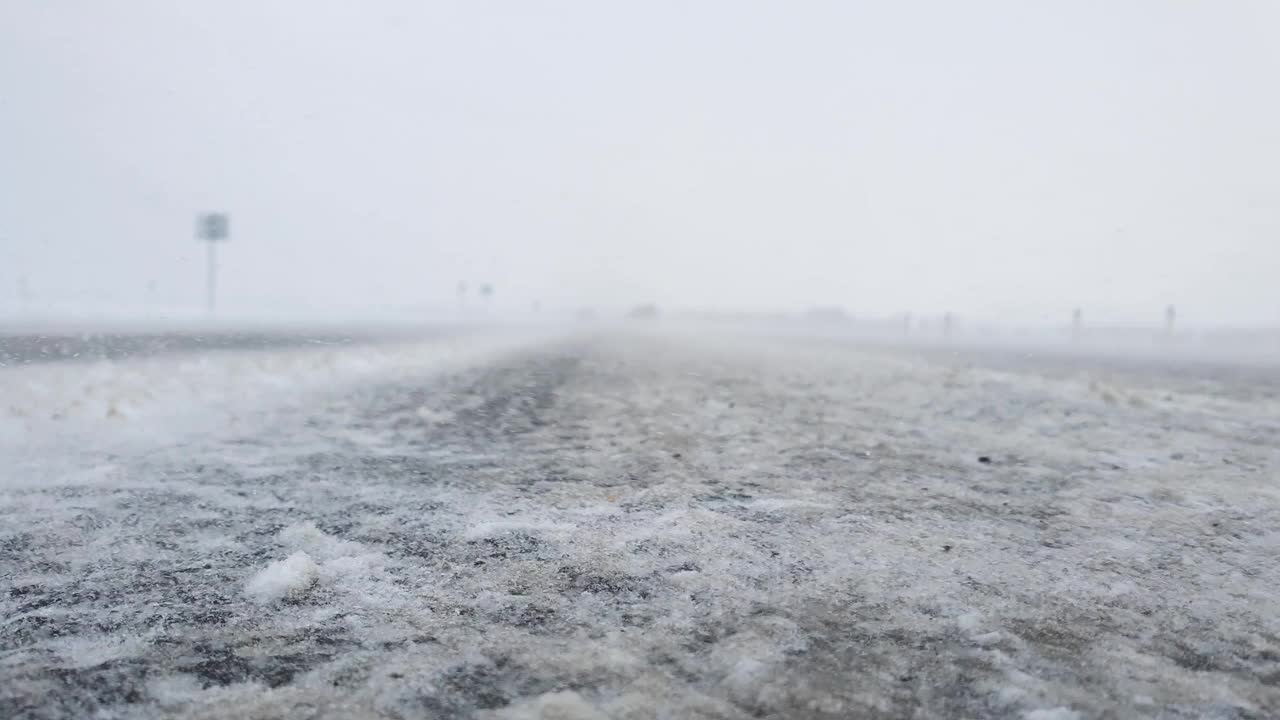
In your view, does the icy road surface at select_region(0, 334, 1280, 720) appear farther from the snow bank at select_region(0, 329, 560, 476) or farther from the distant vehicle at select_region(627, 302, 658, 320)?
the distant vehicle at select_region(627, 302, 658, 320)

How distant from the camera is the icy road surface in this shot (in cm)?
152

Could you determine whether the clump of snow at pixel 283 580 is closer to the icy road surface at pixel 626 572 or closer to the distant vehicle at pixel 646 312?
the icy road surface at pixel 626 572

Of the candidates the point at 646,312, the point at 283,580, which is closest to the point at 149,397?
the point at 283,580

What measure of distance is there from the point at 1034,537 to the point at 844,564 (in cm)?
89

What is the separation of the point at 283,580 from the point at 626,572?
1.04m

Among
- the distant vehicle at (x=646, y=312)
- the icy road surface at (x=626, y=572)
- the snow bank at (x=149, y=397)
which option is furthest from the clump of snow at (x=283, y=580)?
the distant vehicle at (x=646, y=312)

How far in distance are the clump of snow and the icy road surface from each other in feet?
0.04

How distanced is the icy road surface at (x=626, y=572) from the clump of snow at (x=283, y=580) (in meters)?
0.01

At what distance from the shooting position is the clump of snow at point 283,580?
1.97 metres

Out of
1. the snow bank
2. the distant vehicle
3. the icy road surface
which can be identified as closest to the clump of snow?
the icy road surface

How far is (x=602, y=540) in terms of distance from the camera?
2.49 metres

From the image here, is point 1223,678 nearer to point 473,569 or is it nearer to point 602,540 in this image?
point 602,540

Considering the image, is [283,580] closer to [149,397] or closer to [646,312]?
[149,397]

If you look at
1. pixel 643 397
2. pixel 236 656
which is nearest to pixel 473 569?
pixel 236 656
